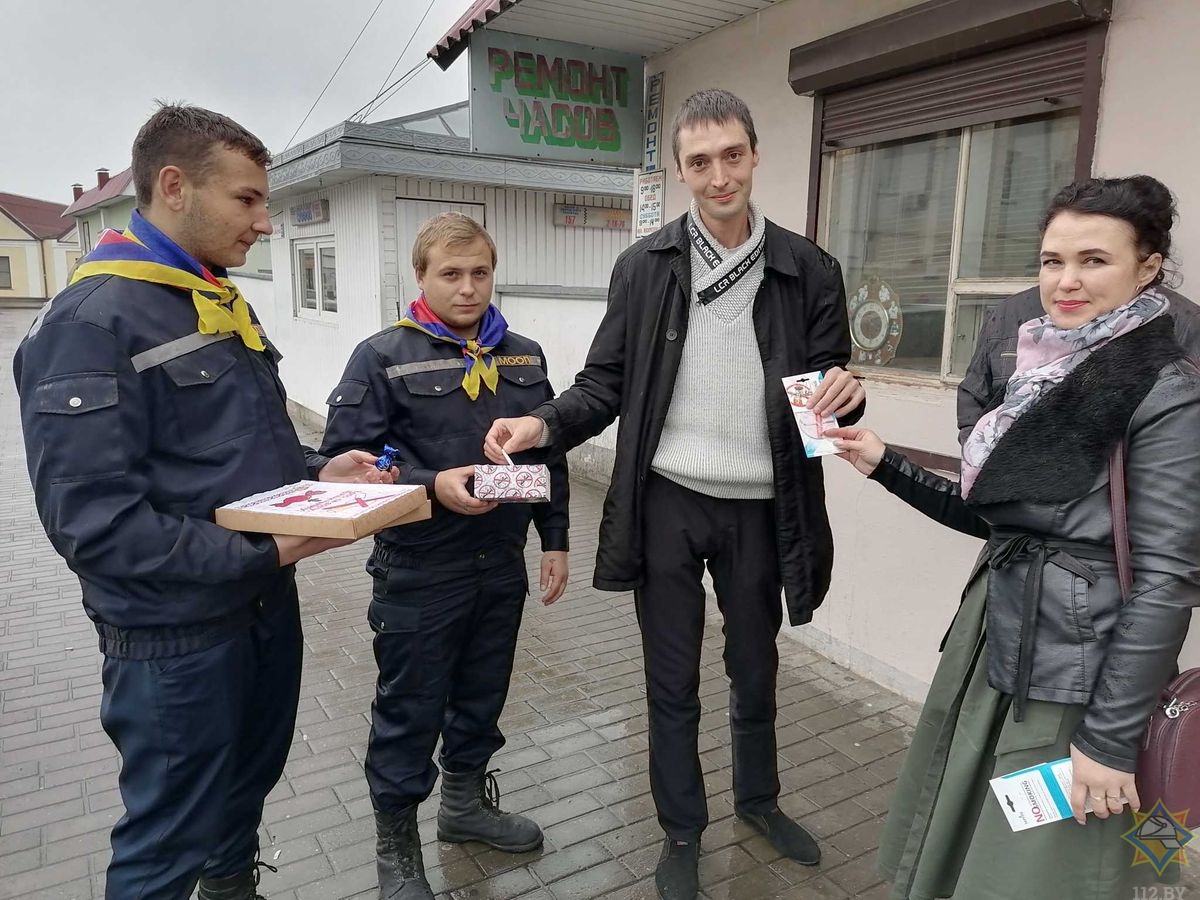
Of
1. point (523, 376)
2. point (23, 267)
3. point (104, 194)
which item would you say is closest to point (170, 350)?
point (523, 376)

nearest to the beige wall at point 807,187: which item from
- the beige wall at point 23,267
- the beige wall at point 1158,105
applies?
the beige wall at point 1158,105

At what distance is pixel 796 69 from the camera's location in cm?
405

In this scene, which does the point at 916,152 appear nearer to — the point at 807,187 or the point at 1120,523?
the point at 807,187

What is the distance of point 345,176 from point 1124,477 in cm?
966

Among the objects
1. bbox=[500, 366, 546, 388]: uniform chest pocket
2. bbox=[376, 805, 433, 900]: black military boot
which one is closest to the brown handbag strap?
bbox=[500, 366, 546, 388]: uniform chest pocket

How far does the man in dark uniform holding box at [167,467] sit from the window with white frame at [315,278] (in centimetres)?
956

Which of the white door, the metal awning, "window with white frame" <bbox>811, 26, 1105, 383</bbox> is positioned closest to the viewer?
"window with white frame" <bbox>811, 26, 1105, 383</bbox>

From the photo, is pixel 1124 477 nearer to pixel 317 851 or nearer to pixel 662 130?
pixel 317 851

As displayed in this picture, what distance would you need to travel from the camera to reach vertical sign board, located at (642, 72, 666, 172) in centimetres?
513

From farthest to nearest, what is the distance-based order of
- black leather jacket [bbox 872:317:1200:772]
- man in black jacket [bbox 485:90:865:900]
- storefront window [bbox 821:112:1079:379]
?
storefront window [bbox 821:112:1079:379] → man in black jacket [bbox 485:90:865:900] → black leather jacket [bbox 872:317:1200:772]

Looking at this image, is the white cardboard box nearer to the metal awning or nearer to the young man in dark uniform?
the young man in dark uniform

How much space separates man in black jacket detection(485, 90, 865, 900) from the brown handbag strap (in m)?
0.81

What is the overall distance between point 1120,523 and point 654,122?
419 cm

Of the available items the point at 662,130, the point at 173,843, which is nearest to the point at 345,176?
the point at 662,130
